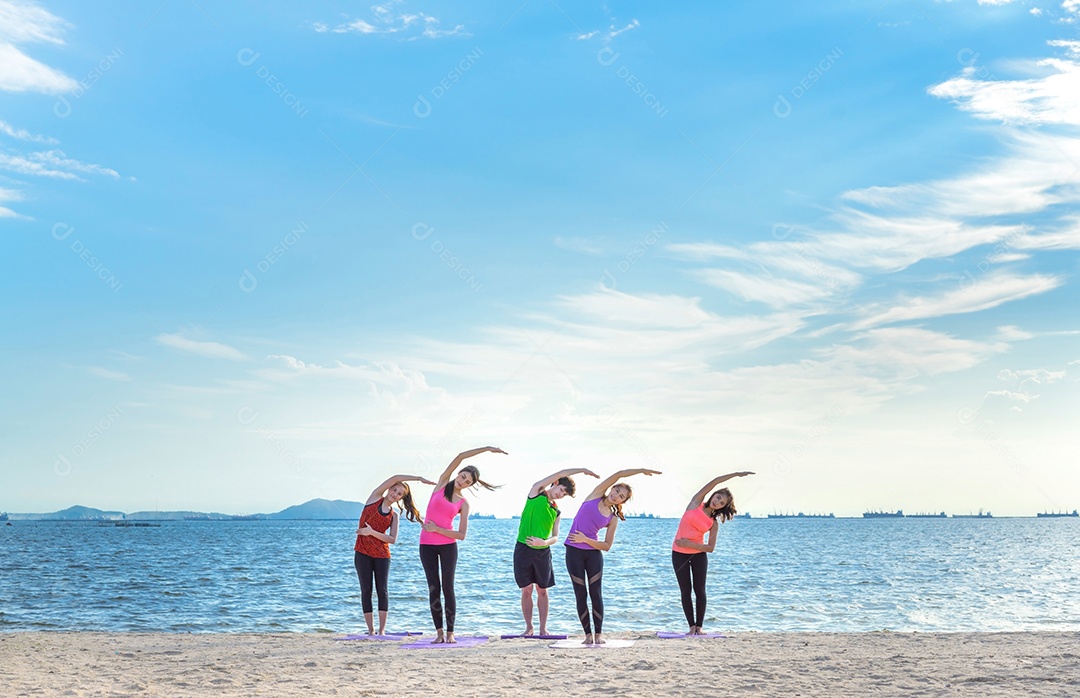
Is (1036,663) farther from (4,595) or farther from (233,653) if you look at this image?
(4,595)

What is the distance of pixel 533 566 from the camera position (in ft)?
37.9

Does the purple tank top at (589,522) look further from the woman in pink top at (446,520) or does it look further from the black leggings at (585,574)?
the woman in pink top at (446,520)

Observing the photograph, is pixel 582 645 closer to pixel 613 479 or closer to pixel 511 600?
pixel 613 479

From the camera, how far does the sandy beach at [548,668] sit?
8750 mm

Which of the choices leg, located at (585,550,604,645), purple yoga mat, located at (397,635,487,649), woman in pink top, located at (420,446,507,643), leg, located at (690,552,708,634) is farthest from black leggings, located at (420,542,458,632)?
leg, located at (690,552,708,634)

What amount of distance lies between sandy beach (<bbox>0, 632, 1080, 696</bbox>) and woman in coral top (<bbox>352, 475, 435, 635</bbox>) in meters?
0.88

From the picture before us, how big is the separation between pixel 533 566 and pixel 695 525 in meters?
2.30

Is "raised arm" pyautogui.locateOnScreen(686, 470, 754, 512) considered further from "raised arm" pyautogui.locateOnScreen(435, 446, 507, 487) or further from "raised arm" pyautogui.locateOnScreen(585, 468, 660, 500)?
"raised arm" pyautogui.locateOnScreen(435, 446, 507, 487)

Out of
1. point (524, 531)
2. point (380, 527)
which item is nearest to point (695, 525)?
point (524, 531)

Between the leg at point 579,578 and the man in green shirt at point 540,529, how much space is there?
10.6 inches

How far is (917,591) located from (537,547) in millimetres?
23321

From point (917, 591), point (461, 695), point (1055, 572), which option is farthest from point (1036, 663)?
point (1055, 572)

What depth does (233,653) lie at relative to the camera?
11.2m

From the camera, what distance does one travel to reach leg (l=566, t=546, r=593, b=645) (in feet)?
37.0
